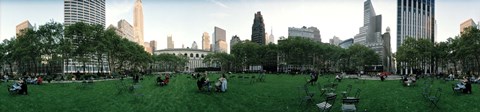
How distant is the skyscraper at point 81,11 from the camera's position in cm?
12324

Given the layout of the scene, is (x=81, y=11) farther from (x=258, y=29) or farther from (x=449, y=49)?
(x=449, y=49)

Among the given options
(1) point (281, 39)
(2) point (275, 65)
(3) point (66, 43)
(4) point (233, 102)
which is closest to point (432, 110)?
(4) point (233, 102)

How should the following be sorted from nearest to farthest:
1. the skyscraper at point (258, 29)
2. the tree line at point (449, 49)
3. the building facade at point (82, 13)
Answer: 1. the tree line at point (449, 49)
2. the building facade at point (82, 13)
3. the skyscraper at point (258, 29)

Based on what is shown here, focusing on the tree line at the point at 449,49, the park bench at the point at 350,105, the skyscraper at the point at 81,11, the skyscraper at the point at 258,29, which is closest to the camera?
the park bench at the point at 350,105

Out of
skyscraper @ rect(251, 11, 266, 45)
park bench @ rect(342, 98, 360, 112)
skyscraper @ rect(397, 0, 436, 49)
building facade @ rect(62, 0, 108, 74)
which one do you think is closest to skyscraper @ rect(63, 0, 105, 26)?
building facade @ rect(62, 0, 108, 74)

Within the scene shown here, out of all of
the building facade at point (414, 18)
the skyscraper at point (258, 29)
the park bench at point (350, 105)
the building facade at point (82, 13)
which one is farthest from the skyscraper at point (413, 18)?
the park bench at point (350, 105)

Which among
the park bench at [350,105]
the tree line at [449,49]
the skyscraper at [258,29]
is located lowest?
the park bench at [350,105]

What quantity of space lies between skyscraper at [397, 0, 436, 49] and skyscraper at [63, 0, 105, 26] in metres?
154

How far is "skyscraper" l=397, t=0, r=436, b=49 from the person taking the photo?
16225cm

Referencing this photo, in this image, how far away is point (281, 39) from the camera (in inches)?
3140

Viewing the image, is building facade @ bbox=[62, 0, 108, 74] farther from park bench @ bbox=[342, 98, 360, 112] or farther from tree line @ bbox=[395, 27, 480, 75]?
park bench @ bbox=[342, 98, 360, 112]

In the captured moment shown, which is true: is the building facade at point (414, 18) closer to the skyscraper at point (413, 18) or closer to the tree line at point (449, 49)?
the skyscraper at point (413, 18)

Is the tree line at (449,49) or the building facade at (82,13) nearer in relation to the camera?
the tree line at (449,49)

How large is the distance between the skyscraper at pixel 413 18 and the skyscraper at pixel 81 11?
154356 mm
